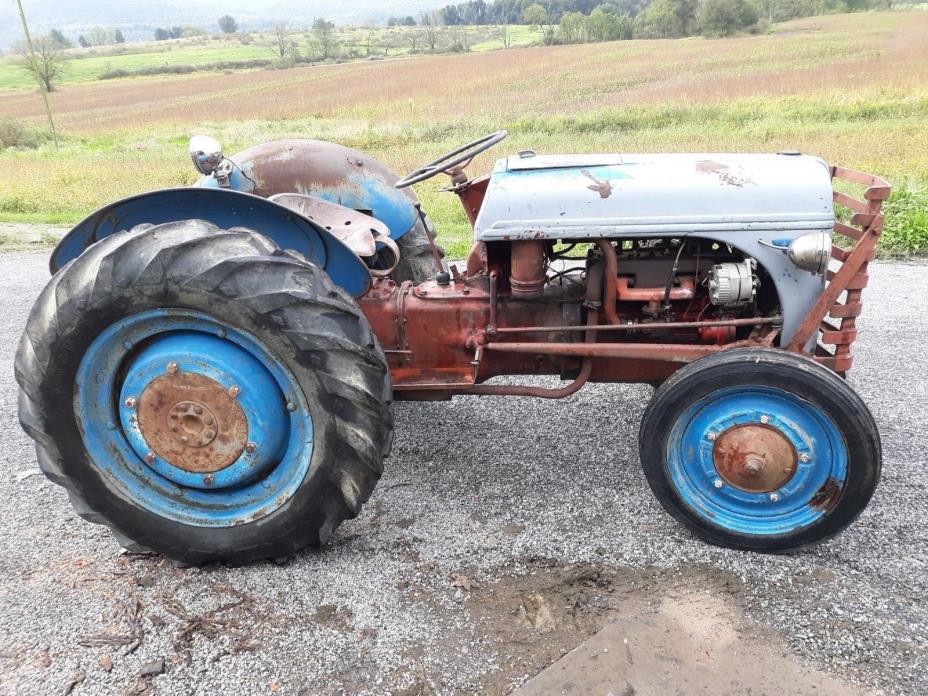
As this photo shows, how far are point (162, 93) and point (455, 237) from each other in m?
35.4

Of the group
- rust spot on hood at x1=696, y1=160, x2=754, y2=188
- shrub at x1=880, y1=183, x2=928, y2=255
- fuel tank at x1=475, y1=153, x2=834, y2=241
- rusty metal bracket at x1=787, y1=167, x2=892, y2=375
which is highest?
rust spot on hood at x1=696, y1=160, x2=754, y2=188

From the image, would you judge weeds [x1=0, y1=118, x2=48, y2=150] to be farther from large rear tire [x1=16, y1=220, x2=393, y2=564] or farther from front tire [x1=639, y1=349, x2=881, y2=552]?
front tire [x1=639, y1=349, x2=881, y2=552]

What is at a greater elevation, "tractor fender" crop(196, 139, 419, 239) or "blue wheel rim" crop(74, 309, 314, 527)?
"tractor fender" crop(196, 139, 419, 239)

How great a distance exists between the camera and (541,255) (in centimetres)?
268

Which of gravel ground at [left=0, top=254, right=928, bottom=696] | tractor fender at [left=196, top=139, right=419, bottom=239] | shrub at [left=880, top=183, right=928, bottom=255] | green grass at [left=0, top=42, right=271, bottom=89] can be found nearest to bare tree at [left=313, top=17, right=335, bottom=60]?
green grass at [left=0, top=42, right=271, bottom=89]

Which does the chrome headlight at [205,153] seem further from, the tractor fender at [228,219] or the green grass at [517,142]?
the green grass at [517,142]

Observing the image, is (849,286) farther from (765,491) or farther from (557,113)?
(557,113)

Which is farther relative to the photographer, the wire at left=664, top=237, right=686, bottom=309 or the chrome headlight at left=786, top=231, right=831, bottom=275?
the wire at left=664, top=237, right=686, bottom=309

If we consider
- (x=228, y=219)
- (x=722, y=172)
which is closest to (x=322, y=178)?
(x=228, y=219)

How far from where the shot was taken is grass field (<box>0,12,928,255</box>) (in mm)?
11016

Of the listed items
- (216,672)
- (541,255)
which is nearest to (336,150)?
(541,255)

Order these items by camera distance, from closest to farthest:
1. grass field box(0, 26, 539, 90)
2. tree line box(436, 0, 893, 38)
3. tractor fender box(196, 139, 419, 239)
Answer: tractor fender box(196, 139, 419, 239) < tree line box(436, 0, 893, 38) < grass field box(0, 26, 539, 90)

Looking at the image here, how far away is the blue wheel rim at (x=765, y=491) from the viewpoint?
7.91 ft

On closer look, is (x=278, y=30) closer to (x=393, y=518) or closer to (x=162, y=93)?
(x=162, y=93)
